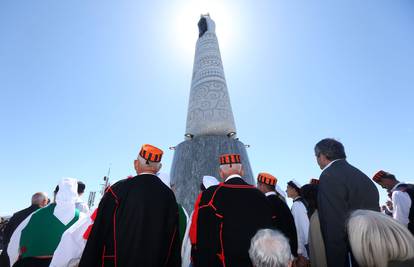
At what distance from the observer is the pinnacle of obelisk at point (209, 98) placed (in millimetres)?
10117

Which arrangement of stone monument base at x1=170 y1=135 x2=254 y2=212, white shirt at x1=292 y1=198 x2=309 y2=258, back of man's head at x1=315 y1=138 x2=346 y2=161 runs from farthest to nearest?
stone monument base at x1=170 y1=135 x2=254 y2=212 < white shirt at x1=292 y1=198 x2=309 y2=258 < back of man's head at x1=315 y1=138 x2=346 y2=161

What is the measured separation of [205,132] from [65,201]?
7091 millimetres

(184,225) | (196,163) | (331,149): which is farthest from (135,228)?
(196,163)

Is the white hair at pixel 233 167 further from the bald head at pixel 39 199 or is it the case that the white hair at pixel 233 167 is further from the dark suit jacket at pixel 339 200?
the bald head at pixel 39 199

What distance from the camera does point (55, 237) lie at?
9.77ft

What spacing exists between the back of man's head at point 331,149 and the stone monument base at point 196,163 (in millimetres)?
5414

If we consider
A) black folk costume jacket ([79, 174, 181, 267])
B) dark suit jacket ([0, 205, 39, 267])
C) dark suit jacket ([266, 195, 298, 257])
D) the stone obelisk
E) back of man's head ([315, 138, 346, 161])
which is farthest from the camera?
the stone obelisk

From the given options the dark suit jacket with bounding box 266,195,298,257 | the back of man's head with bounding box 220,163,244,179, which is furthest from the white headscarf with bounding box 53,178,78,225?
the dark suit jacket with bounding box 266,195,298,257

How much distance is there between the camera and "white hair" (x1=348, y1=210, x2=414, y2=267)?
1.45m

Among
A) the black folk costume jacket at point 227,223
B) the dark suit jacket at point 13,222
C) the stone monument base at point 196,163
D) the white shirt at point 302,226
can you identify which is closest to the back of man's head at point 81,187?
the dark suit jacket at point 13,222

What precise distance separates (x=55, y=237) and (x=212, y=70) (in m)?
9.88

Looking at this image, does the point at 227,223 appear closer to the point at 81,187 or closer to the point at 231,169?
the point at 231,169

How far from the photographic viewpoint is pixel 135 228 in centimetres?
237

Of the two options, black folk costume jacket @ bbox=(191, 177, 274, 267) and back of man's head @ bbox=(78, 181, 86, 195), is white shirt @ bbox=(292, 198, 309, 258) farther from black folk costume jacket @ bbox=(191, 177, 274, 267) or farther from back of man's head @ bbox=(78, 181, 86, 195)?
back of man's head @ bbox=(78, 181, 86, 195)
